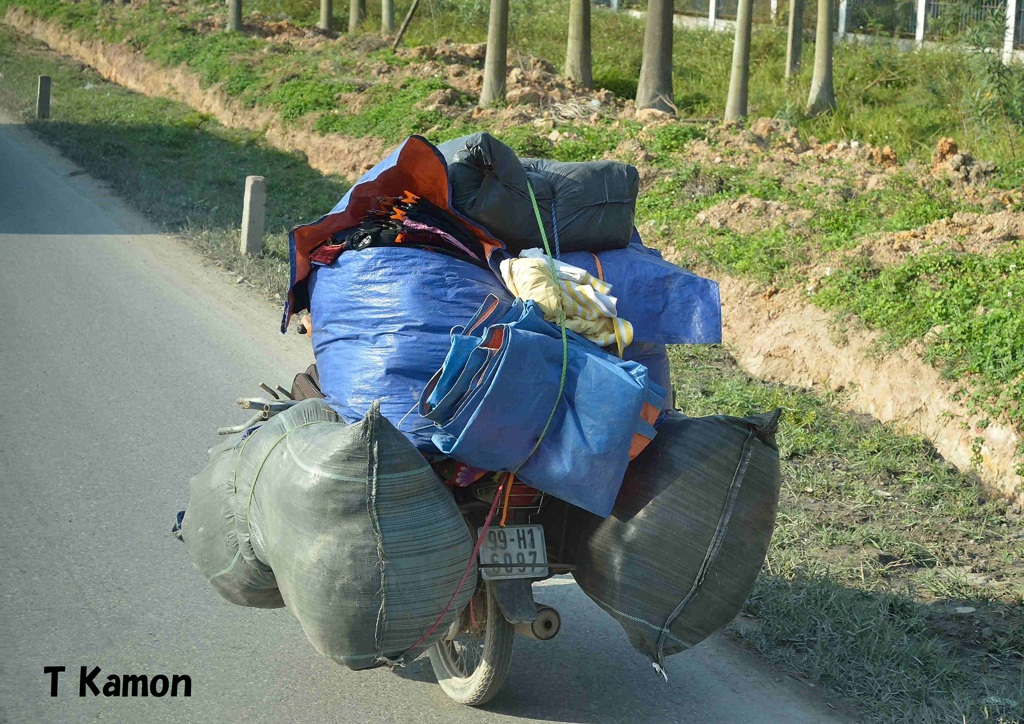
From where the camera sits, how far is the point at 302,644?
165 inches

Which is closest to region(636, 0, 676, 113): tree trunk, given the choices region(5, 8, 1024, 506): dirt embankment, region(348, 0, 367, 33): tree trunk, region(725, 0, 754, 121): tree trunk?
region(725, 0, 754, 121): tree trunk

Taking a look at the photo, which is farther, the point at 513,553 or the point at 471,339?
the point at 513,553

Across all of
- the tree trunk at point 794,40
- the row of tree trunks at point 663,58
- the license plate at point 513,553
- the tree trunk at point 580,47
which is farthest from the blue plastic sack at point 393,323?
the tree trunk at point 794,40

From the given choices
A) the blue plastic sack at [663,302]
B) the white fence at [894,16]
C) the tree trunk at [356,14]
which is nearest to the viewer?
the blue plastic sack at [663,302]

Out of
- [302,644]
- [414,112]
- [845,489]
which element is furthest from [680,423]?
[414,112]

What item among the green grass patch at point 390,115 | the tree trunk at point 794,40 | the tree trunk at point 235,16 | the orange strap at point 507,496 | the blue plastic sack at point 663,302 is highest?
the tree trunk at point 235,16

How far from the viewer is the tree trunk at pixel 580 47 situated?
1645cm

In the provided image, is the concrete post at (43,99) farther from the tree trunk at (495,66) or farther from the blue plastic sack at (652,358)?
the blue plastic sack at (652,358)

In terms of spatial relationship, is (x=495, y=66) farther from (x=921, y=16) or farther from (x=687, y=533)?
(x=687, y=533)

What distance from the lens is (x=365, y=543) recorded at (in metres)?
3.04

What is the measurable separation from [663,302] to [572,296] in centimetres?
52

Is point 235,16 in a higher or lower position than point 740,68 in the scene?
higher

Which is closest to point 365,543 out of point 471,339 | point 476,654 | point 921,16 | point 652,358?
point 471,339

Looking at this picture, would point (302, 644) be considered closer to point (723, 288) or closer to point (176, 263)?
point (723, 288)
